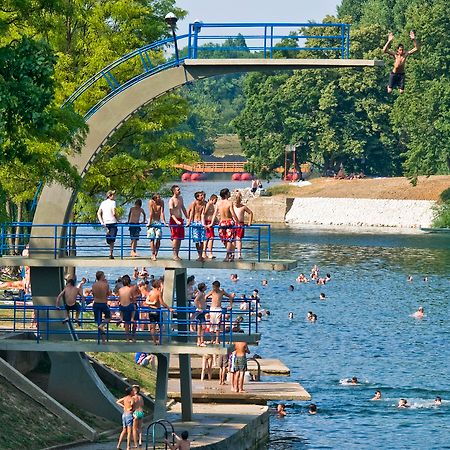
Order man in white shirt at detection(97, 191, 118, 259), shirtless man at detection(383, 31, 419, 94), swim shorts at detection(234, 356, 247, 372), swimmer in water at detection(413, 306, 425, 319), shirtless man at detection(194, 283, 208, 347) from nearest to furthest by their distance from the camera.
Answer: shirtless man at detection(194, 283, 208, 347), man in white shirt at detection(97, 191, 118, 259), shirtless man at detection(383, 31, 419, 94), swim shorts at detection(234, 356, 247, 372), swimmer in water at detection(413, 306, 425, 319)

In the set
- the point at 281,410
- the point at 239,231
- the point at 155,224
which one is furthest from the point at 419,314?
the point at 155,224

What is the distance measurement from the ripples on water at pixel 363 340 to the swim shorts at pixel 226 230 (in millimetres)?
9766

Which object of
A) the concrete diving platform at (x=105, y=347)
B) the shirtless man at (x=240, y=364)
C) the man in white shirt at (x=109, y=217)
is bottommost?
the shirtless man at (x=240, y=364)

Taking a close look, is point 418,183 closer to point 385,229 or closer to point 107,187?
point 385,229

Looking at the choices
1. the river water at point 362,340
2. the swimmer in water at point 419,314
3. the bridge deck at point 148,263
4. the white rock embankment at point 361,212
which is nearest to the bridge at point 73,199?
the bridge deck at point 148,263

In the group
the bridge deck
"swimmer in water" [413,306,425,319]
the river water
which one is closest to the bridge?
the bridge deck

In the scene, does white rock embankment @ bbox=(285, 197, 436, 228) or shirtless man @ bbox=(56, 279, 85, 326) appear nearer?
shirtless man @ bbox=(56, 279, 85, 326)

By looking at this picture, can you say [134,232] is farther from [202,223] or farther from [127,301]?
[127,301]

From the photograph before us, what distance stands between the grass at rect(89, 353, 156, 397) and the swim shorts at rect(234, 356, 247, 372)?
2.46 m

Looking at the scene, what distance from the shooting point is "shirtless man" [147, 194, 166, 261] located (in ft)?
115

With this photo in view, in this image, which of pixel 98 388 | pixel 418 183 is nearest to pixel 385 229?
pixel 418 183

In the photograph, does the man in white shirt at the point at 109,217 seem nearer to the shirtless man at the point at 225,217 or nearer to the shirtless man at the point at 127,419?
the shirtless man at the point at 225,217

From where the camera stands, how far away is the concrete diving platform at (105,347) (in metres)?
34.0

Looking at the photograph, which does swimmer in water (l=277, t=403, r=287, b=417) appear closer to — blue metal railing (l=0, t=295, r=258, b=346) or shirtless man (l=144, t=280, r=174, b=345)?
blue metal railing (l=0, t=295, r=258, b=346)
